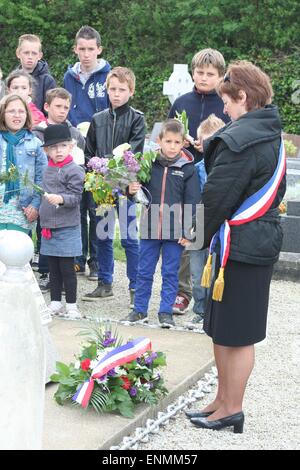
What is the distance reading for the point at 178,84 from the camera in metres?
14.6

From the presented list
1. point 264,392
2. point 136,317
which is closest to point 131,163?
point 136,317

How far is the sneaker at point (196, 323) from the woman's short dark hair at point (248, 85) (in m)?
2.45

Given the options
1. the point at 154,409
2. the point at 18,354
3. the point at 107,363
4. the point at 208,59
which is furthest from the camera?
the point at 208,59

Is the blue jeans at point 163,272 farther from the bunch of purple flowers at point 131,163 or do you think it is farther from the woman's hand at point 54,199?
the woman's hand at point 54,199

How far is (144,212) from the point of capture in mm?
7109

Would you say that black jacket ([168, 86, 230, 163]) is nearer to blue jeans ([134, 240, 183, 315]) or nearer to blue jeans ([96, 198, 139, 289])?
blue jeans ([96, 198, 139, 289])

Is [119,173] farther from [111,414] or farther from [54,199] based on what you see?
[111,414]

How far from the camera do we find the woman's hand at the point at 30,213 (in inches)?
283

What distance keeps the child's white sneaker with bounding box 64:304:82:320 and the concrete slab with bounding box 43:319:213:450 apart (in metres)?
0.14

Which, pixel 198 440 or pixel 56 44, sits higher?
pixel 56 44

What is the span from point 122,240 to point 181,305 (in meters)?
0.70
